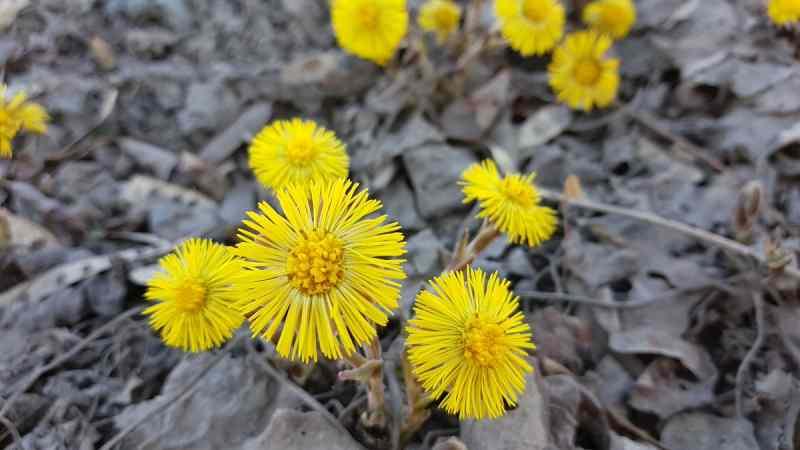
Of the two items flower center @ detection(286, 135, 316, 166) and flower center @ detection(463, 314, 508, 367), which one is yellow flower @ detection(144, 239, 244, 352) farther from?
flower center @ detection(463, 314, 508, 367)

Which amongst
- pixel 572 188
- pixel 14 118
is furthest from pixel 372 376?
pixel 14 118

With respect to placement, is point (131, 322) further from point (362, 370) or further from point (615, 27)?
point (615, 27)

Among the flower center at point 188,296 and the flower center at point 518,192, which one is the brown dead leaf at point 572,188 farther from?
the flower center at point 188,296

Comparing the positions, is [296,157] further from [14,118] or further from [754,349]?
[754,349]

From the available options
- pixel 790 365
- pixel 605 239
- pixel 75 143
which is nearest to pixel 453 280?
pixel 605 239

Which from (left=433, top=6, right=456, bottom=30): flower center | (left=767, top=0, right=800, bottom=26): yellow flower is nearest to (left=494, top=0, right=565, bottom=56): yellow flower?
(left=433, top=6, right=456, bottom=30): flower center
